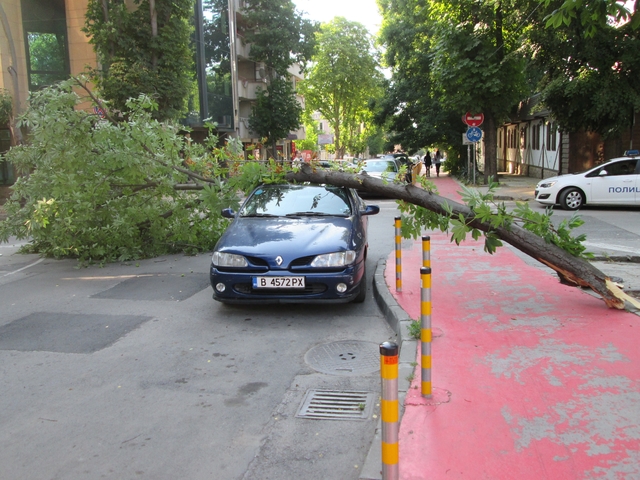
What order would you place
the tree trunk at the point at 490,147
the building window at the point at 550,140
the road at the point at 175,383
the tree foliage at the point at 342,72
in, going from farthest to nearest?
the tree foliage at the point at 342,72 < the building window at the point at 550,140 < the tree trunk at the point at 490,147 < the road at the point at 175,383

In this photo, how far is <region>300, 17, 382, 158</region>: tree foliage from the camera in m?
52.1

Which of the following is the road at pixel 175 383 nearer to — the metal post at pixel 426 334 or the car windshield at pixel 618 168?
the metal post at pixel 426 334

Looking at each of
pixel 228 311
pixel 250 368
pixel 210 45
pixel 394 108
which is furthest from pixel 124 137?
pixel 394 108

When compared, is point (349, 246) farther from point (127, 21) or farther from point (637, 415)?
point (127, 21)

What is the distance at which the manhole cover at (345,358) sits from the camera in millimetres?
4930

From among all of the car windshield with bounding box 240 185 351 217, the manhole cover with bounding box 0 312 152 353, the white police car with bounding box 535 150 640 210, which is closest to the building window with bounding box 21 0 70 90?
the car windshield with bounding box 240 185 351 217

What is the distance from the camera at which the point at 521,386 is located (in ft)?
14.0

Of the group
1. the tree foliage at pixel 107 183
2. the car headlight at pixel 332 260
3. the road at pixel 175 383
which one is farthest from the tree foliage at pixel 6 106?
the car headlight at pixel 332 260

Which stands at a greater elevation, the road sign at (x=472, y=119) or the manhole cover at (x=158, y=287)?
the road sign at (x=472, y=119)

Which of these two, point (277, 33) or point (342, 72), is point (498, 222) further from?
point (342, 72)

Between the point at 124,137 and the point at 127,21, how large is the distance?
1260 centimetres

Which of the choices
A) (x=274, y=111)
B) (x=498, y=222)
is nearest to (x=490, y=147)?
(x=274, y=111)

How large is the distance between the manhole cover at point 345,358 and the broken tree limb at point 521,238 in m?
2.24

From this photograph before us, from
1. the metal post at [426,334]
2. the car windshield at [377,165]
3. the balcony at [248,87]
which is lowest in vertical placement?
the metal post at [426,334]
